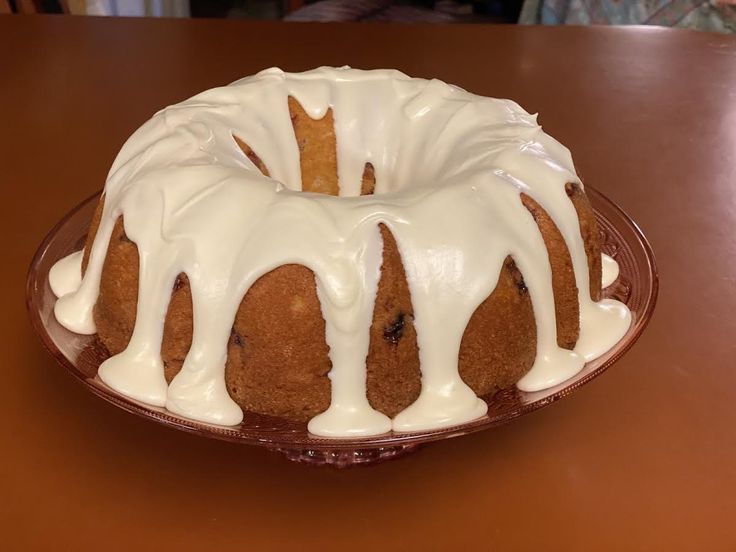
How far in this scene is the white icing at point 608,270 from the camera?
0.98 metres

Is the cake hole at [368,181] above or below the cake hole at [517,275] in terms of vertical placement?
below

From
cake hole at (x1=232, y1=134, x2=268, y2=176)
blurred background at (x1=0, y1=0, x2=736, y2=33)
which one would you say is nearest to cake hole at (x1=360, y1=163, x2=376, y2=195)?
cake hole at (x1=232, y1=134, x2=268, y2=176)

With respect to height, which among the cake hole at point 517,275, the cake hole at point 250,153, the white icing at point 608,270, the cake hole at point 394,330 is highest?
the cake hole at point 250,153

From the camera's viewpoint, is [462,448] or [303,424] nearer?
[303,424]

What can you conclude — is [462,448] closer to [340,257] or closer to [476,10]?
[340,257]

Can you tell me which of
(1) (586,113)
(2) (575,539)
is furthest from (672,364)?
(1) (586,113)

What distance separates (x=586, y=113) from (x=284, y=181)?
0.86 m

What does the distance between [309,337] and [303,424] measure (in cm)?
8

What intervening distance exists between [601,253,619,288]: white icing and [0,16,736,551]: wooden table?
138mm

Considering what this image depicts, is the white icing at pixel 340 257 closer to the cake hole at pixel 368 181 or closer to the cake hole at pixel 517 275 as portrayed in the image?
the cake hole at pixel 517 275

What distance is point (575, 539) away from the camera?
2.77 feet

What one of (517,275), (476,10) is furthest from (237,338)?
(476,10)

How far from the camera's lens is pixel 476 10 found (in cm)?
312

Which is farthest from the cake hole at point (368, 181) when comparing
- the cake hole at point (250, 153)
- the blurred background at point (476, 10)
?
the blurred background at point (476, 10)
